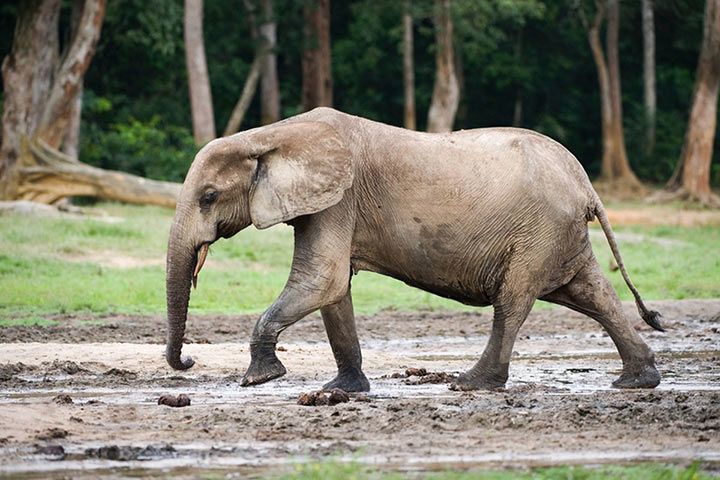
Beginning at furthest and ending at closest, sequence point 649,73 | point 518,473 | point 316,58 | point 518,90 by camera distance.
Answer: point 518,90 < point 649,73 < point 316,58 < point 518,473

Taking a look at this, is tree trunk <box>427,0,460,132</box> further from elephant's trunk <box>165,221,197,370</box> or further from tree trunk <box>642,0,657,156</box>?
elephant's trunk <box>165,221,197,370</box>

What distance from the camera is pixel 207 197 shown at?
10008mm

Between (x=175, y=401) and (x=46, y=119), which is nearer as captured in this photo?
(x=175, y=401)

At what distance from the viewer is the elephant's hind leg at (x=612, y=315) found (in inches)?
420

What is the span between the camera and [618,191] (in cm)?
3806

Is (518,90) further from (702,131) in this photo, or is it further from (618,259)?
(618,259)

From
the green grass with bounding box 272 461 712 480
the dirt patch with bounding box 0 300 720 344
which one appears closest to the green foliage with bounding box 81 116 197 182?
the dirt patch with bounding box 0 300 720 344

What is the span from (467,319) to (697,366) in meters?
4.58

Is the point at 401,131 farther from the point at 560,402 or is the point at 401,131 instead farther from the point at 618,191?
the point at 618,191

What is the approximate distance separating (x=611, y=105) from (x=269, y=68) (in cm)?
953

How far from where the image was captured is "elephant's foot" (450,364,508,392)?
10.3 meters

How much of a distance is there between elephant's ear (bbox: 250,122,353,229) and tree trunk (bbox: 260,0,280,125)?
2791 centimetres

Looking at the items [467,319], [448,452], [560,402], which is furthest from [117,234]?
[448,452]

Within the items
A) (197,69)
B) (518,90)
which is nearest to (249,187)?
(197,69)
